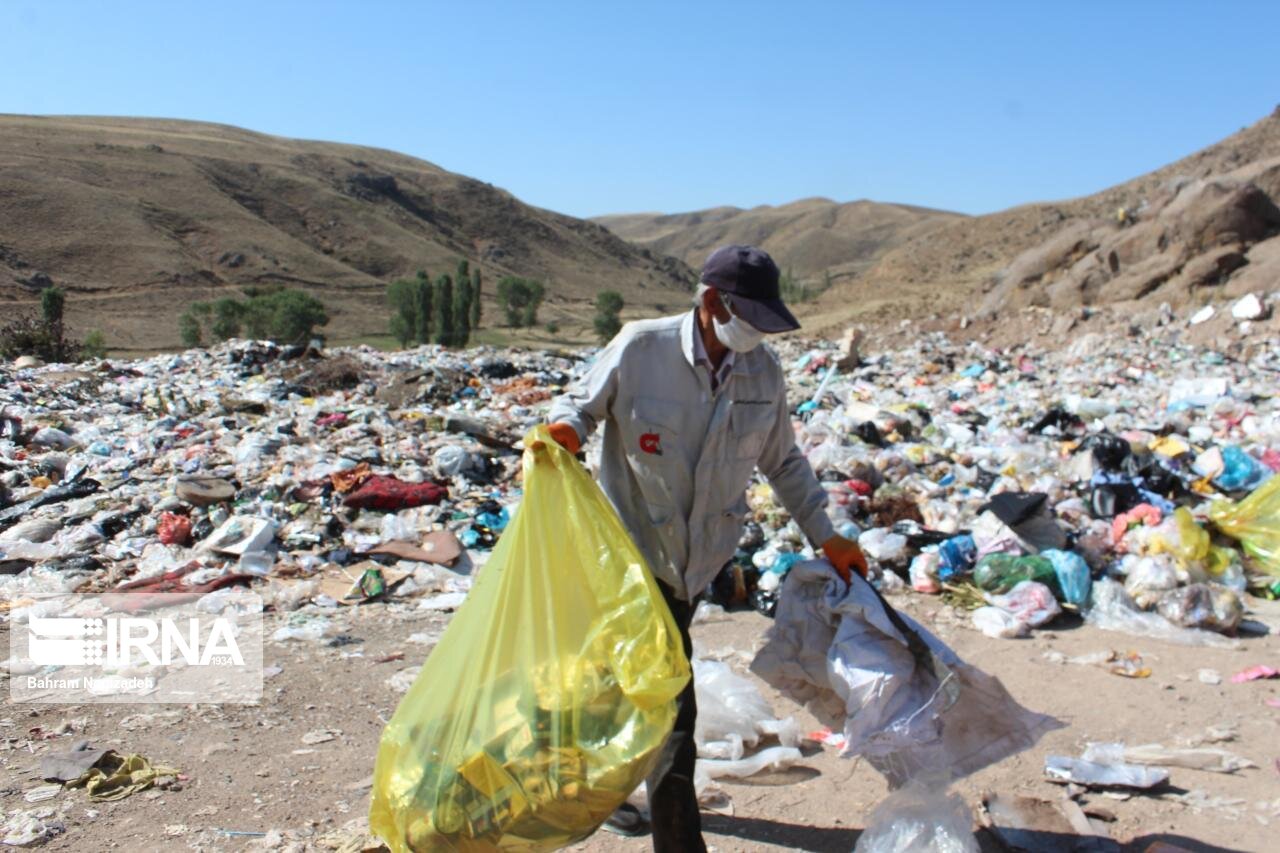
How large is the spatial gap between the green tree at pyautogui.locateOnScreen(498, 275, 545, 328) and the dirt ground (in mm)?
46363

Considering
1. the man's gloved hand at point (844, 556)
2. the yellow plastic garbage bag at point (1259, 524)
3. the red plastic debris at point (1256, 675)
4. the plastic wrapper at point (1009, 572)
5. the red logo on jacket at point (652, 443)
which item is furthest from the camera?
the yellow plastic garbage bag at point (1259, 524)

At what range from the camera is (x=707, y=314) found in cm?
211

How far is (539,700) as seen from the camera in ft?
5.91

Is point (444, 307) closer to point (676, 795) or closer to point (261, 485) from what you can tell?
point (261, 485)

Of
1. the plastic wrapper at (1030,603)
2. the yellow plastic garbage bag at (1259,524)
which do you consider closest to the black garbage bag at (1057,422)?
the yellow plastic garbage bag at (1259,524)

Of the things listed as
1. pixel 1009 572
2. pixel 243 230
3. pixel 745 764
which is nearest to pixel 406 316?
pixel 243 230

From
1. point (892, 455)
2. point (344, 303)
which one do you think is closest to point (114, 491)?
point (892, 455)

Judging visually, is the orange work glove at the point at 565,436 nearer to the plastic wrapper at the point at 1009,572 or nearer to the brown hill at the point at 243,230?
the plastic wrapper at the point at 1009,572

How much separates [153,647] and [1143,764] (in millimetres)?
3609

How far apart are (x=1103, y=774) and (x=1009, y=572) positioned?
1740 millimetres

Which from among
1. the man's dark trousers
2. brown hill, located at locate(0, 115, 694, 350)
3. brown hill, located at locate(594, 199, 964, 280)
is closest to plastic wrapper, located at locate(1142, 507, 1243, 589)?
the man's dark trousers

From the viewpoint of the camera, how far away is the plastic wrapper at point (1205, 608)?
3979mm

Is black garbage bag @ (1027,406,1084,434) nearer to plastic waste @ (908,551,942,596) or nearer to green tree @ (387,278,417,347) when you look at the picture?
plastic waste @ (908,551,942,596)

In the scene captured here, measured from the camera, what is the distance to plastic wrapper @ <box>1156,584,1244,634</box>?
398cm
